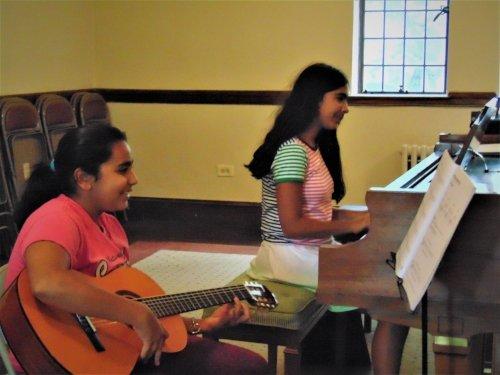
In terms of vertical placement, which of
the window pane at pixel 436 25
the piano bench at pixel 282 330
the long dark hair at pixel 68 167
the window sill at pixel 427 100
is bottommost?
the piano bench at pixel 282 330

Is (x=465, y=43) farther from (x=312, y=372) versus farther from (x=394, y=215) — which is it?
(x=394, y=215)

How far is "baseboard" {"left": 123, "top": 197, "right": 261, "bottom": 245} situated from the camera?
514 cm

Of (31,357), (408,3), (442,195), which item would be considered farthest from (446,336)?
(408,3)

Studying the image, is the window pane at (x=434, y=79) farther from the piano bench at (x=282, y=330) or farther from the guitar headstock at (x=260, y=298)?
the guitar headstock at (x=260, y=298)

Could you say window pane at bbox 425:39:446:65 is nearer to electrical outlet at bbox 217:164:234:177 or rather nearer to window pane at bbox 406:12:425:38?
window pane at bbox 406:12:425:38

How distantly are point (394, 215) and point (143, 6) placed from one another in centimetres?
422

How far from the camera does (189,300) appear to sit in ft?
6.24

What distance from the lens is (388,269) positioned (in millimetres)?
1919

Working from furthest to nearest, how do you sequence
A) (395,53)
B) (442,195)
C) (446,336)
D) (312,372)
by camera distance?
(395,53), (312,372), (446,336), (442,195)

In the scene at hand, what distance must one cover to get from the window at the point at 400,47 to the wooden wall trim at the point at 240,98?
188 mm

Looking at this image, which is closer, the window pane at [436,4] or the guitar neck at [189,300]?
the guitar neck at [189,300]

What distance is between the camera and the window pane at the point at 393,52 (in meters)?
5.43

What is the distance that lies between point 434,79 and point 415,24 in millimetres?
416

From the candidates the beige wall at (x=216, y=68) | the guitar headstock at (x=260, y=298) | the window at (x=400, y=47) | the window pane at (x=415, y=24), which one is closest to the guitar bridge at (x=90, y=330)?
the guitar headstock at (x=260, y=298)
